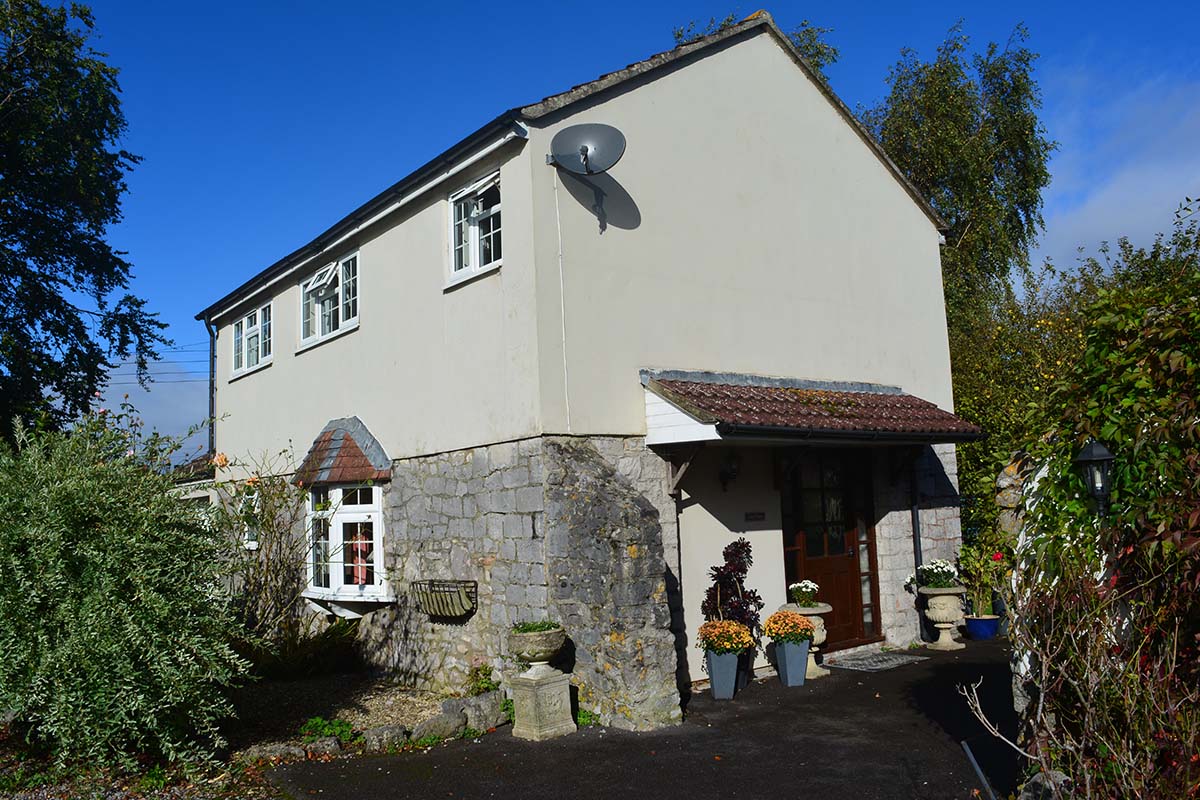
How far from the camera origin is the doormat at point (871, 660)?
10448 mm

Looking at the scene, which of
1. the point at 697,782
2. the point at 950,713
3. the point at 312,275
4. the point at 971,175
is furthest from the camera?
the point at 971,175

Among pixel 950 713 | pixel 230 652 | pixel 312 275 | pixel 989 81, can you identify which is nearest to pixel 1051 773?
pixel 950 713

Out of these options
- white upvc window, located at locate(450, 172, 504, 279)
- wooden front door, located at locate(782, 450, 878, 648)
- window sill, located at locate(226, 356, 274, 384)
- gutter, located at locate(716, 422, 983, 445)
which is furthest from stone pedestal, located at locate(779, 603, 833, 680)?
window sill, located at locate(226, 356, 274, 384)

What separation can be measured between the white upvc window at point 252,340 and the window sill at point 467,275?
5938 millimetres

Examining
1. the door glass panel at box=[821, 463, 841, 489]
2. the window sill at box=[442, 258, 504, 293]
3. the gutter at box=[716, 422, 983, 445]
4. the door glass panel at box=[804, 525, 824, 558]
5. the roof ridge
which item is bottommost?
the door glass panel at box=[804, 525, 824, 558]

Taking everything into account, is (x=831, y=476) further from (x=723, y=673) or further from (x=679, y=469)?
(x=723, y=673)

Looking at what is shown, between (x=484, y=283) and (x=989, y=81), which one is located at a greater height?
(x=989, y=81)

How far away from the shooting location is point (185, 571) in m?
7.45

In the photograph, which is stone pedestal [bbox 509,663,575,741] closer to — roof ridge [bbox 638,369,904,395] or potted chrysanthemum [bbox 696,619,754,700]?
potted chrysanthemum [bbox 696,619,754,700]

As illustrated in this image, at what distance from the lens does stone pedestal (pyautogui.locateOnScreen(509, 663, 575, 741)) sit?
7.93 meters

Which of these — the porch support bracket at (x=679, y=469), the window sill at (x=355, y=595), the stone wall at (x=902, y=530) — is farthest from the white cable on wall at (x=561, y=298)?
the stone wall at (x=902, y=530)

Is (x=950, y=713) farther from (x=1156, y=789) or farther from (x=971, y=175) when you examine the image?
(x=971, y=175)

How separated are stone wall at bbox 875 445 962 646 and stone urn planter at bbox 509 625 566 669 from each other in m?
5.43

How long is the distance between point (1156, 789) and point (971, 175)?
65.1 ft
